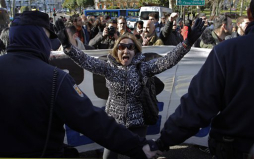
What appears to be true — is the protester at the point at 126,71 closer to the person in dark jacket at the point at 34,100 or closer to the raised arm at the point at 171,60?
the raised arm at the point at 171,60

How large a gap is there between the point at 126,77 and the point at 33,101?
146cm

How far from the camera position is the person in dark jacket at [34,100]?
1.76m

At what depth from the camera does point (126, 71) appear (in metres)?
3.13

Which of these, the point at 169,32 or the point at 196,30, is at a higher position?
the point at 196,30


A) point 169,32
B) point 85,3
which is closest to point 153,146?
point 169,32

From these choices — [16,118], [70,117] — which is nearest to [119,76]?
[70,117]

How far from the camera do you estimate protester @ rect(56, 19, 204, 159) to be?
3.08m

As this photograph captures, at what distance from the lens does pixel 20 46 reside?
1854mm

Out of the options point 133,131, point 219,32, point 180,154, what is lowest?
point 180,154

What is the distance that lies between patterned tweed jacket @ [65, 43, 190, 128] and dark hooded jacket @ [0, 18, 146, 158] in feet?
3.70

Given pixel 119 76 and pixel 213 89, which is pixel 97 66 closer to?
pixel 119 76

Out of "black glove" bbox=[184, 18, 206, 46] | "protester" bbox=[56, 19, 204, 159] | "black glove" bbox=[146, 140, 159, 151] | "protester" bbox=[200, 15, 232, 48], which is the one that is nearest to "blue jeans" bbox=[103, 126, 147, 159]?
"protester" bbox=[56, 19, 204, 159]

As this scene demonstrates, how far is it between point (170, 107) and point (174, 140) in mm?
2235

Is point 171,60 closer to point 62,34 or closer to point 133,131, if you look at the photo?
point 133,131
